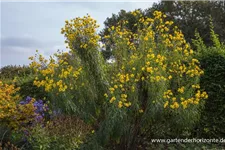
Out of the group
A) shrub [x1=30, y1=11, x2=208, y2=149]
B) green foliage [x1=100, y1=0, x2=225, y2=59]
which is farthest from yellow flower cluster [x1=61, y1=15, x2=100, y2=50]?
green foliage [x1=100, y1=0, x2=225, y2=59]

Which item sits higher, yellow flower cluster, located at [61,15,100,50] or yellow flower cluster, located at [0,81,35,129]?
yellow flower cluster, located at [61,15,100,50]

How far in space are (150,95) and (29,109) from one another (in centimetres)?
223

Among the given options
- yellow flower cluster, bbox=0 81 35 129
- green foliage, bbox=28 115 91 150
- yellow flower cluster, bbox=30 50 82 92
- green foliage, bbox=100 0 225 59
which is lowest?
green foliage, bbox=28 115 91 150

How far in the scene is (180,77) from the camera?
19.4ft

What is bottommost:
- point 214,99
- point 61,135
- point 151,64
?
point 61,135

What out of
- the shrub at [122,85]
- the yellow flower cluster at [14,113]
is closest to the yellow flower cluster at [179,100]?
the shrub at [122,85]

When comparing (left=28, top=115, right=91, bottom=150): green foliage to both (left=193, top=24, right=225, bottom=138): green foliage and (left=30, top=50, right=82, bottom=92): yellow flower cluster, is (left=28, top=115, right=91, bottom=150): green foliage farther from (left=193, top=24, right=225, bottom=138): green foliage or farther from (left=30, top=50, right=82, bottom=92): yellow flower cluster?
(left=193, top=24, right=225, bottom=138): green foliage

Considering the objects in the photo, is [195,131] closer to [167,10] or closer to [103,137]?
[103,137]

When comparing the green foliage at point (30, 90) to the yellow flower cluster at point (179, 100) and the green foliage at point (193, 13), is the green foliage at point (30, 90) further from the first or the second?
the green foliage at point (193, 13)

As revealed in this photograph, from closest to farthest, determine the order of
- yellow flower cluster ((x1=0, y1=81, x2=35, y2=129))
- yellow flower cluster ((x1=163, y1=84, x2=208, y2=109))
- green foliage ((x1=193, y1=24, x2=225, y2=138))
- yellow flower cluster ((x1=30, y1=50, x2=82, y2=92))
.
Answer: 1. yellow flower cluster ((x1=163, y1=84, x2=208, y2=109))
2. yellow flower cluster ((x1=30, y1=50, x2=82, y2=92))
3. yellow flower cluster ((x1=0, y1=81, x2=35, y2=129))
4. green foliage ((x1=193, y1=24, x2=225, y2=138))

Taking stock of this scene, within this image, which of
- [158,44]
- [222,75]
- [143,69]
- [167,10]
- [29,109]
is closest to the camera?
[143,69]

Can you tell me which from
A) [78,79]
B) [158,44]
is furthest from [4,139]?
[158,44]

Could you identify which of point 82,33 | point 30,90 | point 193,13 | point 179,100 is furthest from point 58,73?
point 193,13

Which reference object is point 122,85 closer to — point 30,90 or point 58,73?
point 58,73
